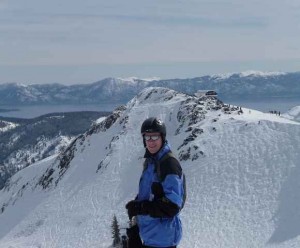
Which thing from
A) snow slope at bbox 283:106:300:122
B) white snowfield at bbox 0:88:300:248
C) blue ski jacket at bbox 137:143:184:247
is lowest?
white snowfield at bbox 0:88:300:248

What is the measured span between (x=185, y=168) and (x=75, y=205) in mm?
16658

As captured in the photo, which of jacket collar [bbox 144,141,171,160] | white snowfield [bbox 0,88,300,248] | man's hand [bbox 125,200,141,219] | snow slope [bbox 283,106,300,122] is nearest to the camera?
man's hand [bbox 125,200,141,219]

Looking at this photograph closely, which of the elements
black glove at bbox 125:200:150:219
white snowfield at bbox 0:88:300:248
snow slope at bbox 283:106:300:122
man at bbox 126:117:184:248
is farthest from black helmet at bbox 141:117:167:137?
snow slope at bbox 283:106:300:122

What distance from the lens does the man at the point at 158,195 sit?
7691mm

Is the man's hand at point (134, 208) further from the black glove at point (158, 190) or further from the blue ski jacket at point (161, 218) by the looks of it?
the black glove at point (158, 190)

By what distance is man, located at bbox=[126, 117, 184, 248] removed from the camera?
7.69m

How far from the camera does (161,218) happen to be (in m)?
7.78

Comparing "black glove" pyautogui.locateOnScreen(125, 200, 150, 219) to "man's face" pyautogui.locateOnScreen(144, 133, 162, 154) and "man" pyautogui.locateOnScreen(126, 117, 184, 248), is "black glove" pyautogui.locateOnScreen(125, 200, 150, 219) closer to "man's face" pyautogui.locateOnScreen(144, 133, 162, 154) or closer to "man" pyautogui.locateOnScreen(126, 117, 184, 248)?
"man" pyautogui.locateOnScreen(126, 117, 184, 248)

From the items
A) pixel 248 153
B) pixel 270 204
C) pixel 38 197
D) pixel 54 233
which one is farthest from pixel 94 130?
pixel 270 204

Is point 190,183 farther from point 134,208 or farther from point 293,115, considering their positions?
point 293,115

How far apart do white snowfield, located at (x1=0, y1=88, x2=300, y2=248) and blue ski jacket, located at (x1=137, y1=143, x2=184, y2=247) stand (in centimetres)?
4258

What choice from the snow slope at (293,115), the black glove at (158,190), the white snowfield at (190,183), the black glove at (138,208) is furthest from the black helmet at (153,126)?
the snow slope at (293,115)

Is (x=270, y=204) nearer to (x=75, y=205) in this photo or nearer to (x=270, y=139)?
(x=270, y=139)

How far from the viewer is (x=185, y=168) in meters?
63.2
